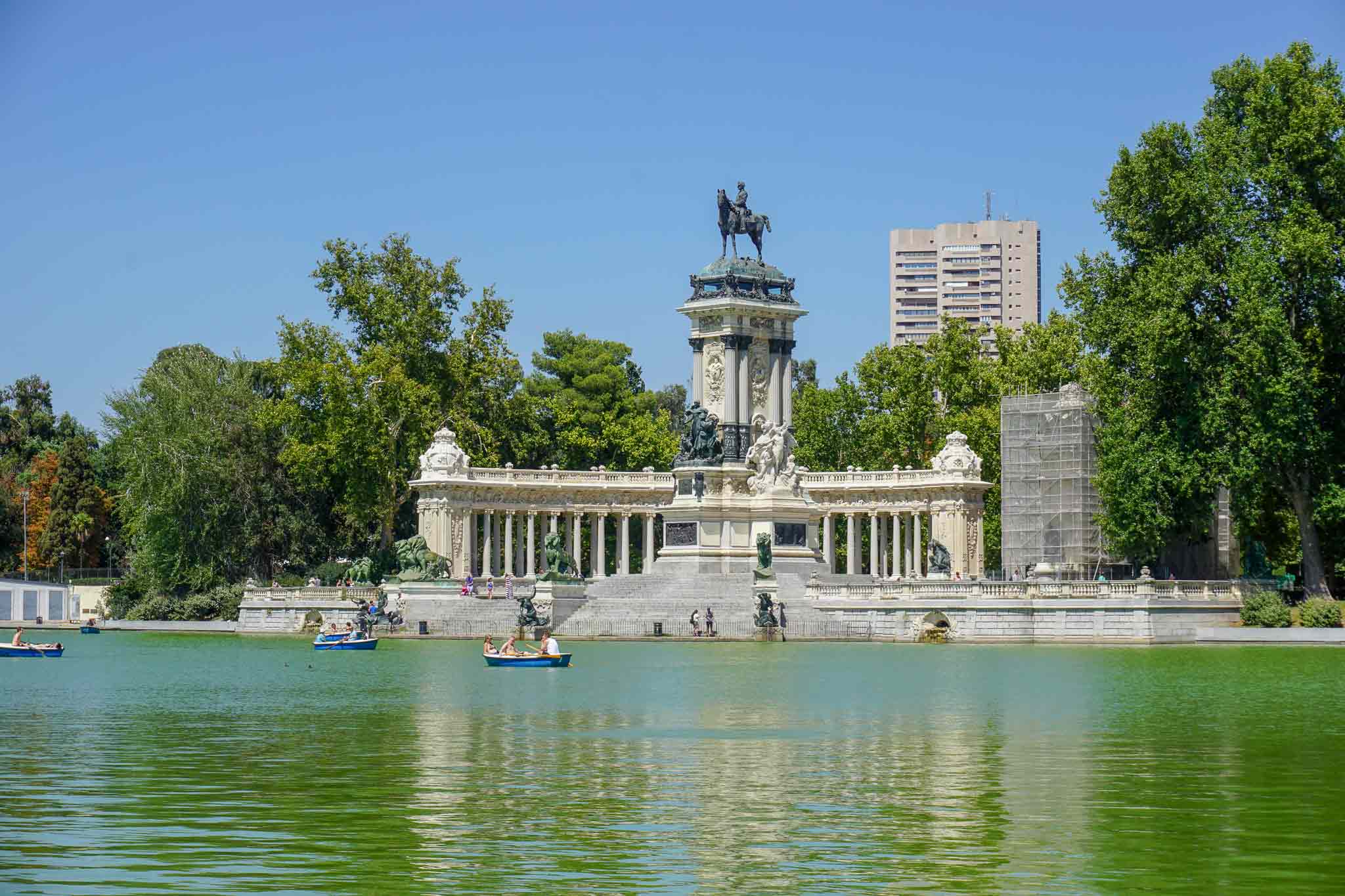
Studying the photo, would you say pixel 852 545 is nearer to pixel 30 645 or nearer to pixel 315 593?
pixel 315 593

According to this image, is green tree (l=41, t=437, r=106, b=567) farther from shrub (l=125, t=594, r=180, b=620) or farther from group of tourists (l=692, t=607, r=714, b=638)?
group of tourists (l=692, t=607, r=714, b=638)

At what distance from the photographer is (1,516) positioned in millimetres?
105750

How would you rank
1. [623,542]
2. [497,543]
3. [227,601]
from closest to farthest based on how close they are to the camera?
[227,601] < [497,543] < [623,542]

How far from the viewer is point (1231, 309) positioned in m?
63.0

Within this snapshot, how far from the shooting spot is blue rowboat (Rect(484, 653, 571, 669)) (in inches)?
1836

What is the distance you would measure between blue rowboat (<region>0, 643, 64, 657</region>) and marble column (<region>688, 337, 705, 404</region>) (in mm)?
29903

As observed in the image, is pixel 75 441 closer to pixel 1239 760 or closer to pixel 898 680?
pixel 898 680

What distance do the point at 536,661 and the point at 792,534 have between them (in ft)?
96.5

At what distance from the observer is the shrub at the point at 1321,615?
57594mm

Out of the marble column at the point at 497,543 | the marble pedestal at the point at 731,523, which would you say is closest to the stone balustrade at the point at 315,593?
the marble pedestal at the point at 731,523

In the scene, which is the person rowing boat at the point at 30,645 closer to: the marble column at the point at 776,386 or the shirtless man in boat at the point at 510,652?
the shirtless man in boat at the point at 510,652

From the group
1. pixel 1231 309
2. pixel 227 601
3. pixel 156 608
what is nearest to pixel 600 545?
pixel 227 601

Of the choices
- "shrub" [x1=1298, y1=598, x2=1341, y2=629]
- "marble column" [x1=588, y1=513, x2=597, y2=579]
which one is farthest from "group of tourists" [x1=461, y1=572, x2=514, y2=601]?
"shrub" [x1=1298, y1=598, x2=1341, y2=629]

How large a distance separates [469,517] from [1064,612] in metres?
32.6
